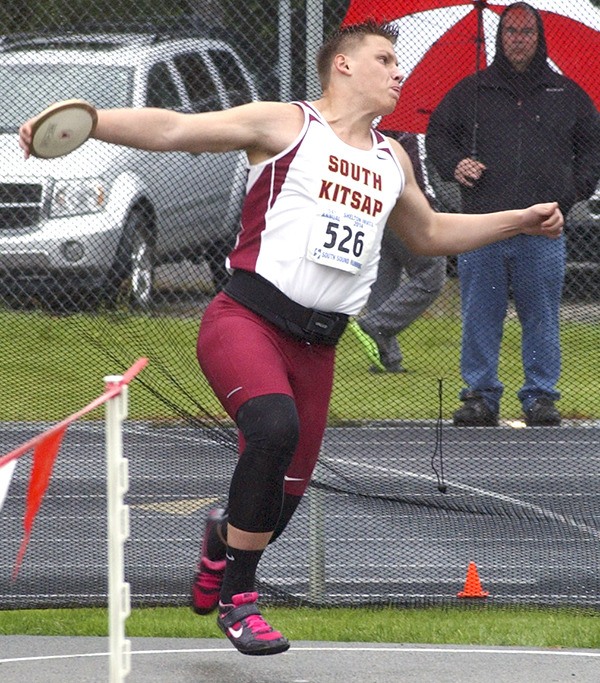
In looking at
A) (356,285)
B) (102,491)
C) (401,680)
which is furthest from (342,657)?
(102,491)

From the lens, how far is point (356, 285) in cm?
505

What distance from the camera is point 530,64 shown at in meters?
6.30

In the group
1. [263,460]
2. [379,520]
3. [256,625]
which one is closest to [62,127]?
[263,460]

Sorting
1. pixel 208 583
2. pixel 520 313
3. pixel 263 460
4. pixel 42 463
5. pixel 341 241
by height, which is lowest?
pixel 208 583

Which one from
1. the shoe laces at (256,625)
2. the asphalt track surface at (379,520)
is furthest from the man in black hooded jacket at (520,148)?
the shoe laces at (256,625)

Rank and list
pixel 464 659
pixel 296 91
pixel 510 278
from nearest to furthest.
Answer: pixel 464 659, pixel 296 91, pixel 510 278

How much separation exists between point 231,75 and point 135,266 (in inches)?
34.0

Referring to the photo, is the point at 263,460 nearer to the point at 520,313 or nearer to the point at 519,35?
the point at 520,313

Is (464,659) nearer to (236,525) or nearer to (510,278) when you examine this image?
(236,525)

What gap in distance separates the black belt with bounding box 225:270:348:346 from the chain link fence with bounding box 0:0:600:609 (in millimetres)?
1394

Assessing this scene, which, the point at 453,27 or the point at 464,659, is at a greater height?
the point at 453,27

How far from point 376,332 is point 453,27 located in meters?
1.29

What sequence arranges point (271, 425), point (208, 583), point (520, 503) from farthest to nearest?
point (520, 503) < point (208, 583) < point (271, 425)

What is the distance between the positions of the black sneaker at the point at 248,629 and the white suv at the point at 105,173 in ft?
5.98
